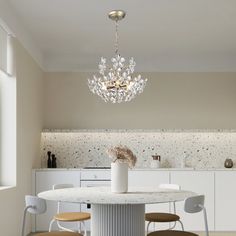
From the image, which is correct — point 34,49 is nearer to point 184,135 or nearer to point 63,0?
point 63,0

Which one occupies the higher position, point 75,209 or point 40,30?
point 40,30

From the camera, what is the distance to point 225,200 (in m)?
5.71

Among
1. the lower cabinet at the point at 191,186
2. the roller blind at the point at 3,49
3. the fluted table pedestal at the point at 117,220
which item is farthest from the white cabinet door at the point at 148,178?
the fluted table pedestal at the point at 117,220

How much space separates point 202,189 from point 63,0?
326 centimetres

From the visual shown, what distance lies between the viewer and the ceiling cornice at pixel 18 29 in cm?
409

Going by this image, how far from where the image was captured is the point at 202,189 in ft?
18.8

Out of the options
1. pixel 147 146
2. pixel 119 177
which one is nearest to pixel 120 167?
pixel 119 177

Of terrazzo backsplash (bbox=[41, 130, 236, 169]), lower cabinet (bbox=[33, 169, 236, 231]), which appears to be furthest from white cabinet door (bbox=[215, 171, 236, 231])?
terrazzo backsplash (bbox=[41, 130, 236, 169])

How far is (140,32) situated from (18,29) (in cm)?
150

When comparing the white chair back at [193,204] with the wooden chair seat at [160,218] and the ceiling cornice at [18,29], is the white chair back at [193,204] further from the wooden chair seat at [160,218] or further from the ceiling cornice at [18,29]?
the ceiling cornice at [18,29]

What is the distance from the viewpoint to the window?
4586 mm

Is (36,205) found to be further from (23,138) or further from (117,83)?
(23,138)

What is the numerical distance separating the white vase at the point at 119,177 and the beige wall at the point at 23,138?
1373 millimetres

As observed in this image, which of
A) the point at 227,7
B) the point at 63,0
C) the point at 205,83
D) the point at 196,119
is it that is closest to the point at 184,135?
the point at 196,119
